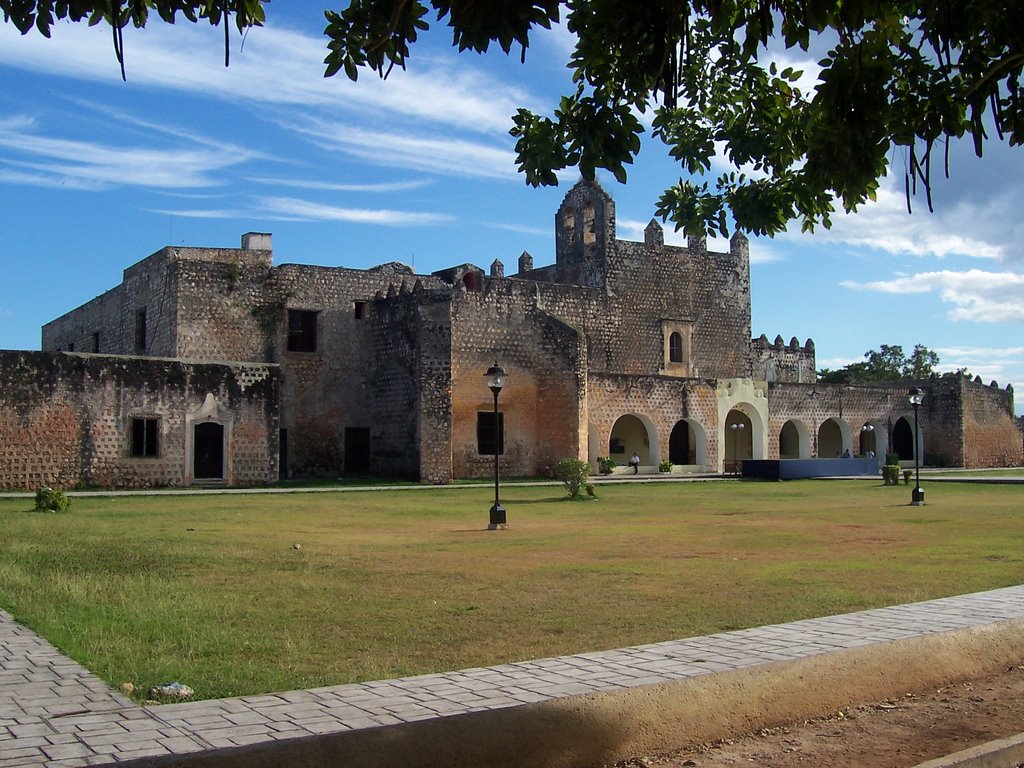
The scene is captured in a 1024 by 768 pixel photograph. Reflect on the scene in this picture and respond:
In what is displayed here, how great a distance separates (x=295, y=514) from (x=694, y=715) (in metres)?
14.1

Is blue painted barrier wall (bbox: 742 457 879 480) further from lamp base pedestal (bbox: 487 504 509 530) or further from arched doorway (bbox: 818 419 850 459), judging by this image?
lamp base pedestal (bbox: 487 504 509 530)

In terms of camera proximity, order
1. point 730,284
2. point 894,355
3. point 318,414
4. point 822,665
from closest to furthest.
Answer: point 822,665, point 318,414, point 730,284, point 894,355

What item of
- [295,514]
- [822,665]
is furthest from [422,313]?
[822,665]

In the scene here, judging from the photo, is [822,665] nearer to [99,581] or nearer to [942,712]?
[942,712]

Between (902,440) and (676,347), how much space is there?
1235 cm

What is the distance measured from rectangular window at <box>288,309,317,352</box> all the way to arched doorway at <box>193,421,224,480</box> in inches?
228

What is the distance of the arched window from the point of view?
41.9 meters

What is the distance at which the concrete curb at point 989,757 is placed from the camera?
4.50 m

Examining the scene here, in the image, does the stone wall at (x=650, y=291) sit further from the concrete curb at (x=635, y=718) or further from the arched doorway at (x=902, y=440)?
the concrete curb at (x=635, y=718)

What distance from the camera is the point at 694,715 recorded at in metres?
4.79

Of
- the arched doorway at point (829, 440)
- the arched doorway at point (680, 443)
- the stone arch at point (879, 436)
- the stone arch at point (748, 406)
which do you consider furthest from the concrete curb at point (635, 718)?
the arched doorway at point (829, 440)

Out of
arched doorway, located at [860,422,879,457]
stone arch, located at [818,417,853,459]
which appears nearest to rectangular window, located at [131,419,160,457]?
stone arch, located at [818,417,853,459]

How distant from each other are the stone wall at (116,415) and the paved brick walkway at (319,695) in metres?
19.3

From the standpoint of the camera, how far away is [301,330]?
32.4 meters
